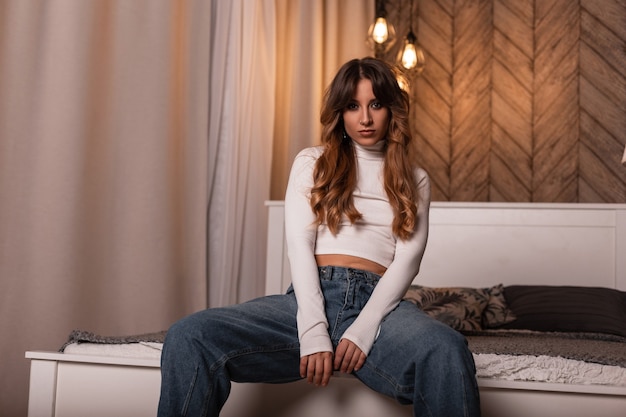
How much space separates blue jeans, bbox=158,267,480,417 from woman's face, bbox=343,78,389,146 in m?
0.41

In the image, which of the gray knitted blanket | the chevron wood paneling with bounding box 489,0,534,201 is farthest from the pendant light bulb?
the gray knitted blanket

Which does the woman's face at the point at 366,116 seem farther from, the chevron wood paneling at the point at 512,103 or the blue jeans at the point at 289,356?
the chevron wood paneling at the point at 512,103

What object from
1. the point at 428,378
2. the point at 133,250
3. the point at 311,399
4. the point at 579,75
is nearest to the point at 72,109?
the point at 133,250

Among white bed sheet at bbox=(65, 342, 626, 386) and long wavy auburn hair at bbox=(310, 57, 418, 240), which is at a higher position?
long wavy auburn hair at bbox=(310, 57, 418, 240)

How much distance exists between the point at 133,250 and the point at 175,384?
142 cm

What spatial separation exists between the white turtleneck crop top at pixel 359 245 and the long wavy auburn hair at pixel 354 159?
2cm

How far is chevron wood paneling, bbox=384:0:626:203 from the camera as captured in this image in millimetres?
3994

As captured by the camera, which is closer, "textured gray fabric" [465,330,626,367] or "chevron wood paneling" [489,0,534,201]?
"textured gray fabric" [465,330,626,367]

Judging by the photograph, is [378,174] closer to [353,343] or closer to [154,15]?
[353,343]

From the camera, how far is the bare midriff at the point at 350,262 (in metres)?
1.83

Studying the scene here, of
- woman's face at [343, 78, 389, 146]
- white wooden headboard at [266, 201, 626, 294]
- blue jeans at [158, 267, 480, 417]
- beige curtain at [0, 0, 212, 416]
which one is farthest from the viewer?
white wooden headboard at [266, 201, 626, 294]

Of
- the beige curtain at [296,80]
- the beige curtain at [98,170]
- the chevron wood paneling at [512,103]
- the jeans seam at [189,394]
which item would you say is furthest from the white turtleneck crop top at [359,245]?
the chevron wood paneling at [512,103]

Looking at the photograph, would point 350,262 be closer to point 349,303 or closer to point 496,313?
point 349,303

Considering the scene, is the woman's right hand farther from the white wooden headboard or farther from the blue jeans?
the white wooden headboard
